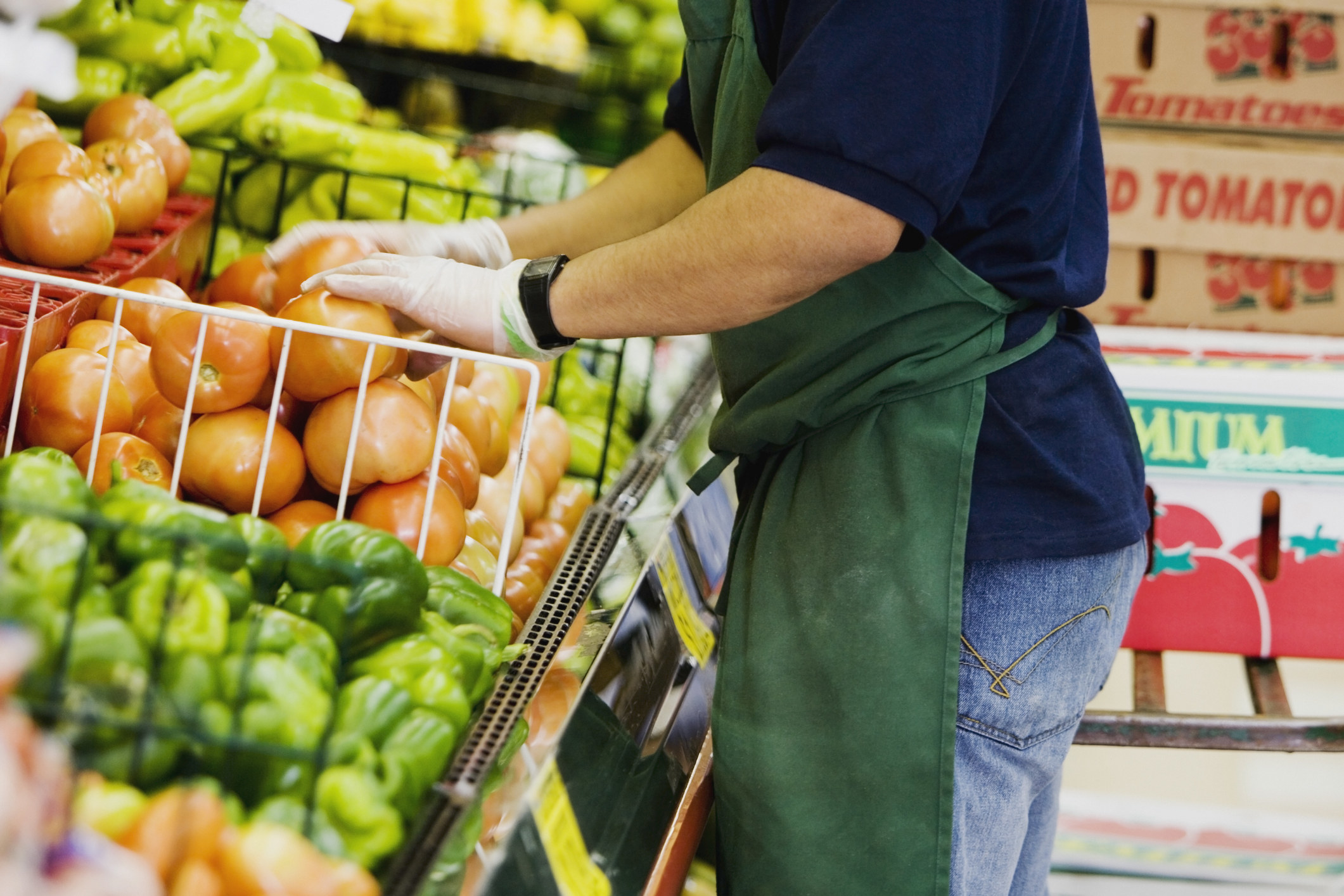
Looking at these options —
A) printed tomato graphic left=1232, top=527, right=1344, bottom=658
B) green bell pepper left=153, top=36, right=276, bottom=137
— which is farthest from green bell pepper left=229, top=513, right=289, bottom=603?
printed tomato graphic left=1232, top=527, right=1344, bottom=658

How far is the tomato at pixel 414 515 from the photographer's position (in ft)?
4.77

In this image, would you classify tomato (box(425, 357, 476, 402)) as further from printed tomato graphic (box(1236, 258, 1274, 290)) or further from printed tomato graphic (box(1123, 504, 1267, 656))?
printed tomato graphic (box(1236, 258, 1274, 290))

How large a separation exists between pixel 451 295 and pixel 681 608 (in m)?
0.65

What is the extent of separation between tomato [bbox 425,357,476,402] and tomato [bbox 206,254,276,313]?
9.8 inches

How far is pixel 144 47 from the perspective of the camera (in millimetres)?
2596

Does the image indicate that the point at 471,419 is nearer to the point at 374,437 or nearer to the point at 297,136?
the point at 374,437

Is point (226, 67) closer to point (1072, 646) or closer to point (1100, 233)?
point (1100, 233)

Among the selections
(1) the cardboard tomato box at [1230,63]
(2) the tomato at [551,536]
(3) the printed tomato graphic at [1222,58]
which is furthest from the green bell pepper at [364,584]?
(3) the printed tomato graphic at [1222,58]

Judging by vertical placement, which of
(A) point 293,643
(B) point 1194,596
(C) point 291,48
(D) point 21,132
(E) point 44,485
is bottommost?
(B) point 1194,596

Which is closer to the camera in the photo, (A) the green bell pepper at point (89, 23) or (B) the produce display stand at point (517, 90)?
(A) the green bell pepper at point (89, 23)

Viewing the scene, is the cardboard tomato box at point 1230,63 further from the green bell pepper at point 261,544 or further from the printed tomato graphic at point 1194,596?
the green bell pepper at point 261,544

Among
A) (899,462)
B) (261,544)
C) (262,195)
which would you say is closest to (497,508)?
(899,462)

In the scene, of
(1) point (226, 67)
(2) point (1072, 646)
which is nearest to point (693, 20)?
(2) point (1072, 646)

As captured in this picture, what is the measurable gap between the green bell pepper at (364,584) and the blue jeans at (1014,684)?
0.67 meters
